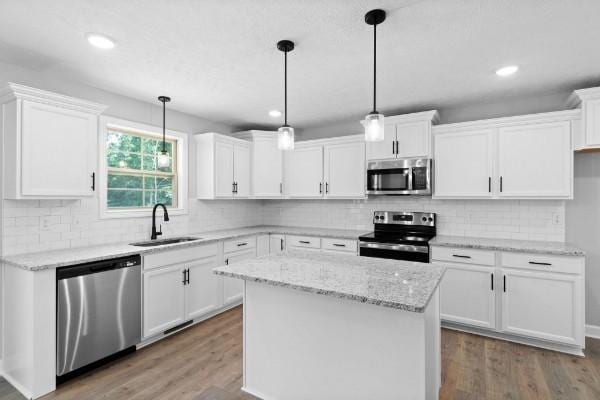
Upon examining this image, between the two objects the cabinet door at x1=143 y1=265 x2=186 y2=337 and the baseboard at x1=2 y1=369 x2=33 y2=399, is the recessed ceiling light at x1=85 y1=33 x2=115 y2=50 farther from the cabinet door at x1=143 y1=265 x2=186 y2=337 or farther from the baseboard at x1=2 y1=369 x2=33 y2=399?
the baseboard at x1=2 y1=369 x2=33 y2=399

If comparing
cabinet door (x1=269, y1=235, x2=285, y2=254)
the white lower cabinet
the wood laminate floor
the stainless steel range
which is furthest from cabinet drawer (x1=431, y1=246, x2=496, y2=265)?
cabinet door (x1=269, y1=235, x2=285, y2=254)

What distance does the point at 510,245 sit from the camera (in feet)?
10.2

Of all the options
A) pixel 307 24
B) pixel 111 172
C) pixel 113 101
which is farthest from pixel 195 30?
pixel 111 172

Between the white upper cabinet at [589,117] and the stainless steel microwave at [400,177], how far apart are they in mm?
1358

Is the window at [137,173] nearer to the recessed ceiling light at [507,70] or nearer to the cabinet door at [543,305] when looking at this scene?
the recessed ceiling light at [507,70]

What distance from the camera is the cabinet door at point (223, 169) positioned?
410 cm

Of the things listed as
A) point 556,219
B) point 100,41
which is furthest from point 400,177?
point 100,41

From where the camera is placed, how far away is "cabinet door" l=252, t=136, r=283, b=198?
460 centimetres

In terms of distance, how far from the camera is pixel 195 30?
6.79 ft

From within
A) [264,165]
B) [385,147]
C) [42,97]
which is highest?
[42,97]

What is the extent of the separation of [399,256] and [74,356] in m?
3.12

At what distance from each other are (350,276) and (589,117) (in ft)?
9.28

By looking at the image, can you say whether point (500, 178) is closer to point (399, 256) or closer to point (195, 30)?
point (399, 256)

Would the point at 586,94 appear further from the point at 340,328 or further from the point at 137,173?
the point at 137,173
